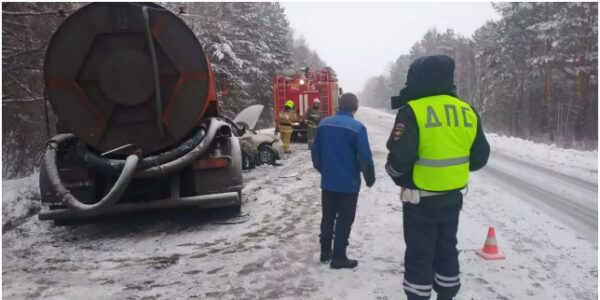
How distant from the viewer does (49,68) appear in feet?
16.5

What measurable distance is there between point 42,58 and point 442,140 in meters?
10.3

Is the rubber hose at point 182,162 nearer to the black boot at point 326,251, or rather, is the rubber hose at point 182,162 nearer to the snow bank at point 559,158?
the black boot at point 326,251

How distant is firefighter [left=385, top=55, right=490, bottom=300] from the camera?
9.51ft

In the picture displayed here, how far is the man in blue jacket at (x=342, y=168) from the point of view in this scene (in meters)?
4.02

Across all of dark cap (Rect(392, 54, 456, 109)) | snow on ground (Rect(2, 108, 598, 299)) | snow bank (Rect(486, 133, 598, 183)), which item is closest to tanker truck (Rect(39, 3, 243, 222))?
snow on ground (Rect(2, 108, 598, 299))

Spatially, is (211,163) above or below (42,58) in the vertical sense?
below

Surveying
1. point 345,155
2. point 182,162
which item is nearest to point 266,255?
point 345,155

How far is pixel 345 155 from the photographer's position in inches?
159

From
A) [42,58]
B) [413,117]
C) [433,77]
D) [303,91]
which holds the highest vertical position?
[42,58]

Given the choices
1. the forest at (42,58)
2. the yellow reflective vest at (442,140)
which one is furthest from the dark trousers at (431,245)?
the forest at (42,58)

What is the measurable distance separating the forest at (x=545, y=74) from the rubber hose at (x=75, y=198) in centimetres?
2253

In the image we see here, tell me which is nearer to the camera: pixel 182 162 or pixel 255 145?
pixel 182 162

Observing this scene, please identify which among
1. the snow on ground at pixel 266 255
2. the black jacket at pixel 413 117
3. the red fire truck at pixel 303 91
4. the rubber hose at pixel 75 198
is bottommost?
A: the snow on ground at pixel 266 255

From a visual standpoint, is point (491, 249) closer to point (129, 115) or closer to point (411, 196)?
point (411, 196)
